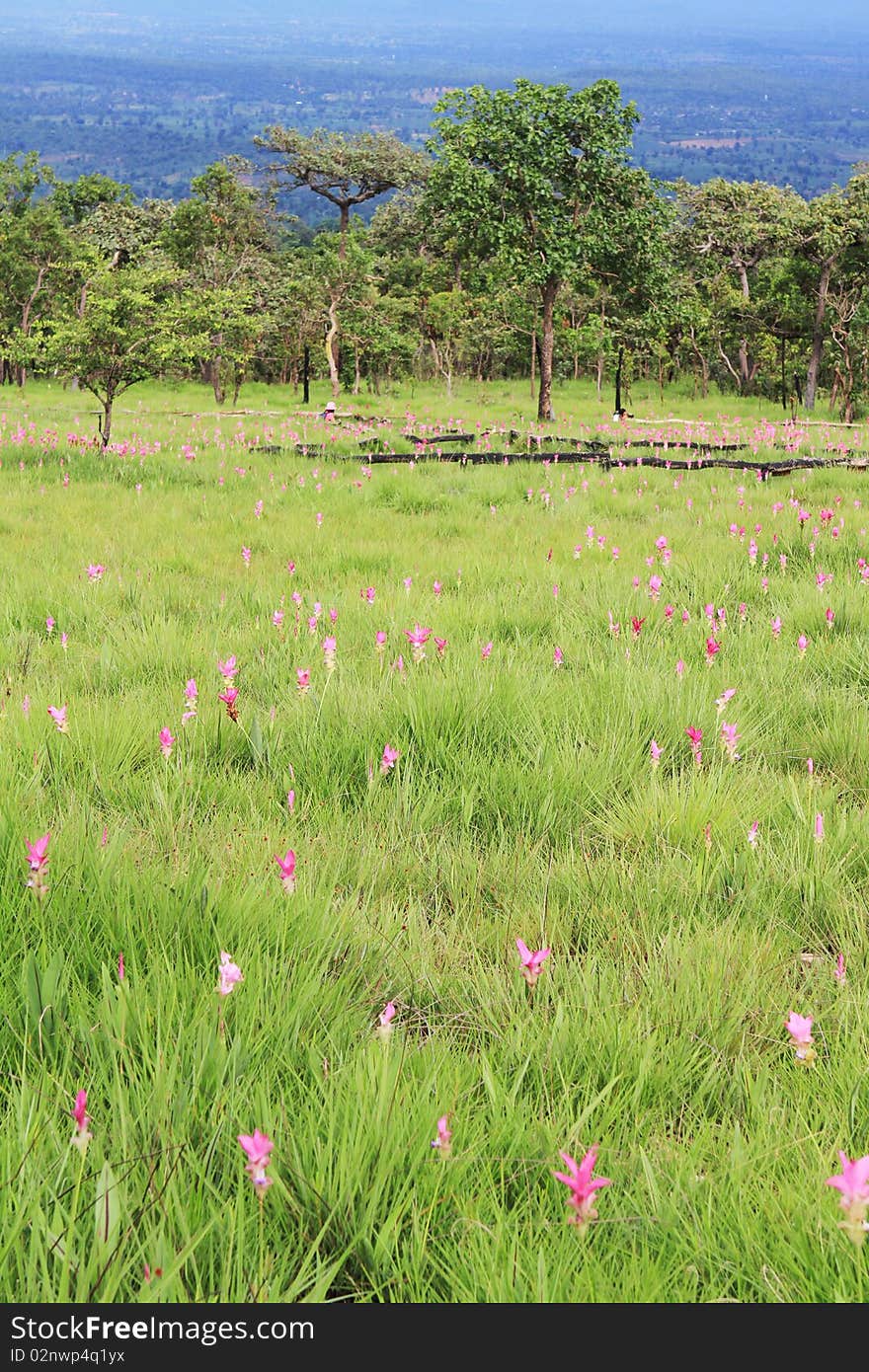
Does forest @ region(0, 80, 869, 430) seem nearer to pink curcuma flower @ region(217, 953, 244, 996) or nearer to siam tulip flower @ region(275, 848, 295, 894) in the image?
siam tulip flower @ region(275, 848, 295, 894)

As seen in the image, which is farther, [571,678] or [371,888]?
[571,678]

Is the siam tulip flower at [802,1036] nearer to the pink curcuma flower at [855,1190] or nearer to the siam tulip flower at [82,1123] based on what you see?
the pink curcuma flower at [855,1190]

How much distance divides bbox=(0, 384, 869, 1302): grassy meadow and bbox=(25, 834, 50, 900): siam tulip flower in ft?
0.19

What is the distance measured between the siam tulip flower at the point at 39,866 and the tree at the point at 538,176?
72.9 feet

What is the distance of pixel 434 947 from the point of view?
2.34 meters

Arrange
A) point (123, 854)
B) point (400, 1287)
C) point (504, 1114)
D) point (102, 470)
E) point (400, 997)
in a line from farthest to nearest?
point (102, 470)
point (123, 854)
point (400, 997)
point (504, 1114)
point (400, 1287)

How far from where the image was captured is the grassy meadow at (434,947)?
4.60ft

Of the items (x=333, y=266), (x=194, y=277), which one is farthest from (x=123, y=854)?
(x=194, y=277)

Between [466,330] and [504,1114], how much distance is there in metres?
44.5

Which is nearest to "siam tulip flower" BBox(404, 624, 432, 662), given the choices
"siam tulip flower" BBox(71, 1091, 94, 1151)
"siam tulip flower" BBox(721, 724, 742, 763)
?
"siam tulip flower" BBox(721, 724, 742, 763)

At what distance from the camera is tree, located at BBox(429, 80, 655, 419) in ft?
70.2

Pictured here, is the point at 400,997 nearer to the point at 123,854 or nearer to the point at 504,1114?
the point at 504,1114

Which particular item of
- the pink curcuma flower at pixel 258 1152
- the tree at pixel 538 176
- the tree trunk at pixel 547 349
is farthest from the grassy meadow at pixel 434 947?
the tree at pixel 538 176

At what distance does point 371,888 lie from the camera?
98.5 inches
